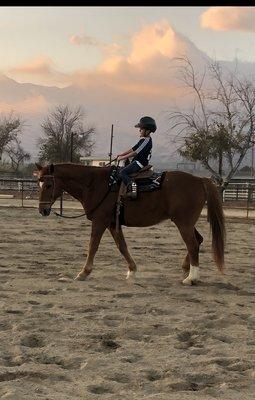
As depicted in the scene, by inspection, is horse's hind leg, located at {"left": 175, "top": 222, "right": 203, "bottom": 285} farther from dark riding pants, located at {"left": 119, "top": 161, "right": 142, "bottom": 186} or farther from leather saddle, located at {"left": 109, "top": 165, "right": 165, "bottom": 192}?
dark riding pants, located at {"left": 119, "top": 161, "right": 142, "bottom": 186}

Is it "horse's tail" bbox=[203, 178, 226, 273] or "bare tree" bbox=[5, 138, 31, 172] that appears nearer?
"horse's tail" bbox=[203, 178, 226, 273]

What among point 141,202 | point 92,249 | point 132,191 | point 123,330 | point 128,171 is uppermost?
point 128,171

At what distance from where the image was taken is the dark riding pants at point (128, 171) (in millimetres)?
7074

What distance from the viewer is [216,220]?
24.0ft

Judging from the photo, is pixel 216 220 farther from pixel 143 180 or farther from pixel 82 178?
pixel 82 178

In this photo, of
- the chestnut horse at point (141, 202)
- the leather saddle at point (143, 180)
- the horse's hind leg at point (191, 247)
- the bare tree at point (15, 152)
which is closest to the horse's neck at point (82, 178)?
the chestnut horse at point (141, 202)

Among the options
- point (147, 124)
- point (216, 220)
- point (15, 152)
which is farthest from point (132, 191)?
point (15, 152)

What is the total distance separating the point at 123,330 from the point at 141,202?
109 inches

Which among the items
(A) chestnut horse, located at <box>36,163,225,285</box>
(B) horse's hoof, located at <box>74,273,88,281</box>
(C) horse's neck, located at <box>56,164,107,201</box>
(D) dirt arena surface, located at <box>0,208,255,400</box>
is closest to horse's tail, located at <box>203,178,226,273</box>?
(A) chestnut horse, located at <box>36,163,225,285</box>

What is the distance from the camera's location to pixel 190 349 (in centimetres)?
422

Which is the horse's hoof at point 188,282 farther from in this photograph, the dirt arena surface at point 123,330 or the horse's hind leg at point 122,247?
the horse's hind leg at point 122,247

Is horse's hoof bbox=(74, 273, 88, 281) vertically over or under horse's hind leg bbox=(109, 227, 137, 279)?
under

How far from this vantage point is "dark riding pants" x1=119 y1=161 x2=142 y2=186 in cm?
707

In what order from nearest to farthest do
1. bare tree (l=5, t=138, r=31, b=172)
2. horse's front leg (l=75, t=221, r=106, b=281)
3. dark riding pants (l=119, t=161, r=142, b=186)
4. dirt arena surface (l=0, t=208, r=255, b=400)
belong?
dirt arena surface (l=0, t=208, r=255, b=400), horse's front leg (l=75, t=221, r=106, b=281), dark riding pants (l=119, t=161, r=142, b=186), bare tree (l=5, t=138, r=31, b=172)
